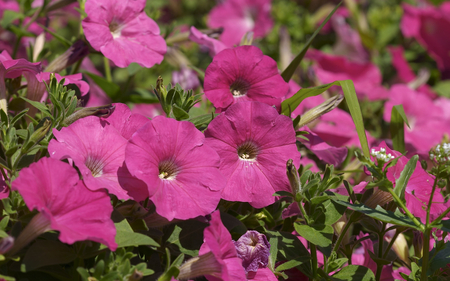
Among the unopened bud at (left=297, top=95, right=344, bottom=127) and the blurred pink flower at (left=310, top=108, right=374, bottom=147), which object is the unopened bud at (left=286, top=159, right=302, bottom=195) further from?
the blurred pink flower at (left=310, top=108, right=374, bottom=147)

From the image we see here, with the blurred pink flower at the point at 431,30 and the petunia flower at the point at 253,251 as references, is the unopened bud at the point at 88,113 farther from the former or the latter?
the blurred pink flower at the point at 431,30

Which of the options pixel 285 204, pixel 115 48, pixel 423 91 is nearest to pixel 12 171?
pixel 115 48

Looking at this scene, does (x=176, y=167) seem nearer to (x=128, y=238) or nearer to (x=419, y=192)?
(x=128, y=238)

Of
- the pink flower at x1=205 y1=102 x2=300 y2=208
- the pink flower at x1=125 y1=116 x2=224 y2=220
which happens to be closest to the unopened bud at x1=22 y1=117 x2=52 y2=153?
the pink flower at x1=125 y1=116 x2=224 y2=220

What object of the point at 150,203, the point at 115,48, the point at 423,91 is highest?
the point at 423,91

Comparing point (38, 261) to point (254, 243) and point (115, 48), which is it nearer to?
point (254, 243)
